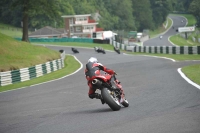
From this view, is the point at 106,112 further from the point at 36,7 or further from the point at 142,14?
the point at 142,14

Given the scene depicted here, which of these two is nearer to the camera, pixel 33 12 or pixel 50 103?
pixel 50 103

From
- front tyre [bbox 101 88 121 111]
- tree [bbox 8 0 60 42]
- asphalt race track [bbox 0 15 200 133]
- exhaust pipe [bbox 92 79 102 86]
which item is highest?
tree [bbox 8 0 60 42]

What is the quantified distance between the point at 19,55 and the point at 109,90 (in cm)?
2055

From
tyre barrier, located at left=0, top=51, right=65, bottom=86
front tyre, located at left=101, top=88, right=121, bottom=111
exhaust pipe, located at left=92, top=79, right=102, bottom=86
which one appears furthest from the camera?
tyre barrier, located at left=0, top=51, right=65, bottom=86

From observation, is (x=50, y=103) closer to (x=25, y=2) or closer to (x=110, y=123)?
(x=110, y=123)

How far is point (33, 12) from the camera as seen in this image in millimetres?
43656

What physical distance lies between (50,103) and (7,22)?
4114 inches

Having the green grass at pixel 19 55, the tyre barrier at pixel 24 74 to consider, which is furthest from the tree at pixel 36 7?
the tyre barrier at pixel 24 74

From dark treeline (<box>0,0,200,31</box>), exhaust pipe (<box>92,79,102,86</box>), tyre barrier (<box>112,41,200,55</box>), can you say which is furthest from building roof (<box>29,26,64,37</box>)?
exhaust pipe (<box>92,79,102,86</box>)

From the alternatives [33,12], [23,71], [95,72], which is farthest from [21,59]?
[95,72]

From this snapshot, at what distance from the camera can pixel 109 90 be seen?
1020 cm

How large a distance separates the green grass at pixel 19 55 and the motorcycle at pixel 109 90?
1477 cm

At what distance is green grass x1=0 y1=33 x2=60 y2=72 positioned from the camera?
26350 mm

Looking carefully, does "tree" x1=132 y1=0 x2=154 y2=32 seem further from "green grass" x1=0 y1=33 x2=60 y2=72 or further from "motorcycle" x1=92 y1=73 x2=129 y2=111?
"motorcycle" x1=92 y1=73 x2=129 y2=111
